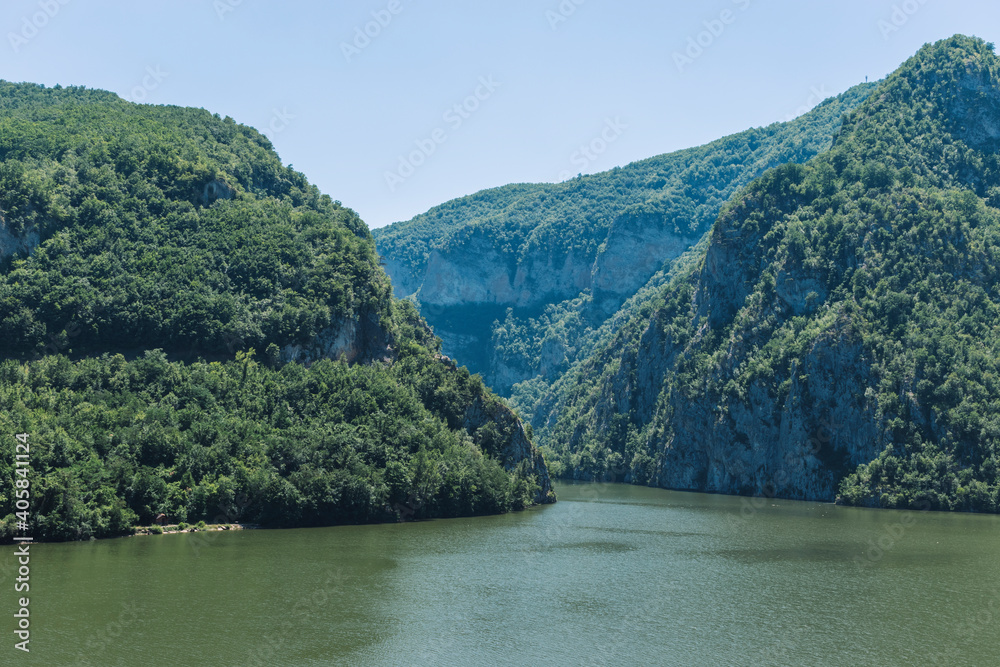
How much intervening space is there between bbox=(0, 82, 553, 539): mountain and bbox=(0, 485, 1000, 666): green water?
19.3 feet

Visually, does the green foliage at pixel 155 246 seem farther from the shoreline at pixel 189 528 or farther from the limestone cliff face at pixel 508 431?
the shoreline at pixel 189 528

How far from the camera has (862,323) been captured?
142 m

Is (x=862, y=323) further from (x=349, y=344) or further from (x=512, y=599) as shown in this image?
(x=512, y=599)

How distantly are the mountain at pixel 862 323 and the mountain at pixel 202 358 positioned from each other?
45.3 metres

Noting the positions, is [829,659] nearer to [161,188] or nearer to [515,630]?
[515,630]

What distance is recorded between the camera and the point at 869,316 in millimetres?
143625

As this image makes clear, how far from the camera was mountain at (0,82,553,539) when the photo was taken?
86375mm

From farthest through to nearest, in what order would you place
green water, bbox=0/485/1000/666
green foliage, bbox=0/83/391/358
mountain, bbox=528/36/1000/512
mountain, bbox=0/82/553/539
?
mountain, bbox=528/36/1000/512
green foliage, bbox=0/83/391/358
mountain, bbox=0/82/553/539
green water, bbox=0/485/1000/666

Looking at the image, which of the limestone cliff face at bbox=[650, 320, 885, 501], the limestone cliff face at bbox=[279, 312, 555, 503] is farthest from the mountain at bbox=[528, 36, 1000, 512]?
the limestone cliff face at bbox=[279, 312, 555, 503]

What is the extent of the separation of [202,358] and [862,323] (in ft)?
308

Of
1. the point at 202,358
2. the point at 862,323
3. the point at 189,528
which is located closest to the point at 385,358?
the point at 202,358

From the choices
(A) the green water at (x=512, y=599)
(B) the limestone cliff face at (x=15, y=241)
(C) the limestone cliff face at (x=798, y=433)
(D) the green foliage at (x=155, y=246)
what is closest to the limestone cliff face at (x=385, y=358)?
(D) the green foliage at (x=155, y=246)

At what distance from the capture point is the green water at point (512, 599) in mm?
45531

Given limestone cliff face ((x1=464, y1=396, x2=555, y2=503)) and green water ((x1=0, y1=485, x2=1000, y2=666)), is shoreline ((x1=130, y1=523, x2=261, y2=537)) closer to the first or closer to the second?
green water ((x1=0, y1=485, x2=1000, y2=666))
